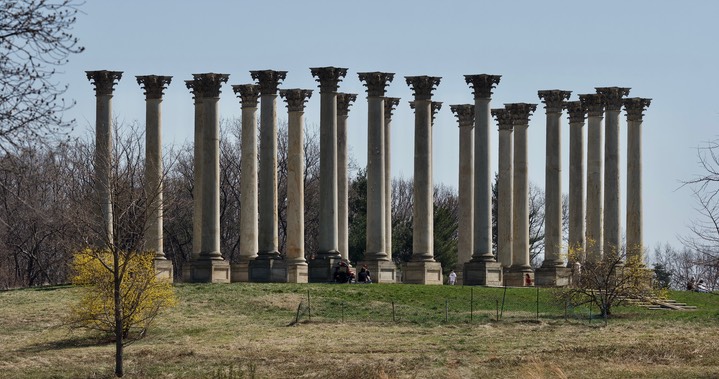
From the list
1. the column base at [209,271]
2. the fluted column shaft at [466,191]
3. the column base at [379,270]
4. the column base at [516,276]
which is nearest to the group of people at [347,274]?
the column base at [379,270]

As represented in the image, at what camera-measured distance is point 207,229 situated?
3639 inches

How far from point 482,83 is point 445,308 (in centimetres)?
2058

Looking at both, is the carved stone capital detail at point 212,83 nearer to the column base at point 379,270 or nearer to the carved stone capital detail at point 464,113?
the column base at point 379,270

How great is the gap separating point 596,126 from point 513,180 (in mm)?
5949

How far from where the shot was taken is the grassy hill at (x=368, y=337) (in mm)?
57375

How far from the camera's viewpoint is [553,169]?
10294 centimetres

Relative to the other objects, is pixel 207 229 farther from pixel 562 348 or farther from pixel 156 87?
pixel 562 348

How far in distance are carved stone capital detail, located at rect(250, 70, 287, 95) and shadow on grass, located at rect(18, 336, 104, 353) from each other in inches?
978

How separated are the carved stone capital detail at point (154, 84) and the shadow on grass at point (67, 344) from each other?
77.2 feet

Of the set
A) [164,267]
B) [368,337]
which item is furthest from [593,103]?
[368,337]

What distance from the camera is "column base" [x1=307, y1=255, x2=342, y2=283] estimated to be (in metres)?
92.6

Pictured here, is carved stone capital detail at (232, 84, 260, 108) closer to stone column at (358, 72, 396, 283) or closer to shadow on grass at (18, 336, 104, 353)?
stone column at (358, 72, 396, 283)

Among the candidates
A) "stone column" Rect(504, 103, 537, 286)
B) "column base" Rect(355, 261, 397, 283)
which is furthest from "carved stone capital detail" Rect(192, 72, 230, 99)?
"stone column" Rect(504, 103, 537, 286)

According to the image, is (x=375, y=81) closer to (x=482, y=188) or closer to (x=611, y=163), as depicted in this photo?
(x=482, y=188)
